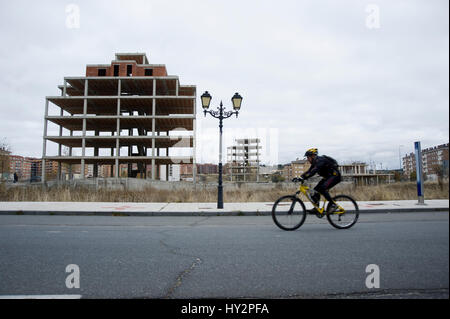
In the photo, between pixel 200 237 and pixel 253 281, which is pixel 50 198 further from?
pixel 253 281

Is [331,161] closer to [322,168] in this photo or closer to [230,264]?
[322,168]

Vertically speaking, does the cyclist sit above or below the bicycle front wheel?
above

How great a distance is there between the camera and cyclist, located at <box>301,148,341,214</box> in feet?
19.8

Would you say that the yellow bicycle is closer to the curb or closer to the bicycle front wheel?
the bicycle front wheel

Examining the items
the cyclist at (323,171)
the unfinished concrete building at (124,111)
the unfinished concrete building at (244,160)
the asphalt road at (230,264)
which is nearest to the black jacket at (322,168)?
the cyclist at (323,171)

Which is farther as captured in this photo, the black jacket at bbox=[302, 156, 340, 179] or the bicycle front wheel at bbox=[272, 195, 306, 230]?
the bicycle front wheel at bbox=[272, 195, 306, 230]

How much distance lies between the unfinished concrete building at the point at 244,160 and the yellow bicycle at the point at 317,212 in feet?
292

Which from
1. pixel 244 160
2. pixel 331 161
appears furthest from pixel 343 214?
→ pixel 244 160

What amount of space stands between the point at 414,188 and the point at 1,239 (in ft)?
64.3

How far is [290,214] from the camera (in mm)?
6312

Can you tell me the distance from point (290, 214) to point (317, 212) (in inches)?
23.2

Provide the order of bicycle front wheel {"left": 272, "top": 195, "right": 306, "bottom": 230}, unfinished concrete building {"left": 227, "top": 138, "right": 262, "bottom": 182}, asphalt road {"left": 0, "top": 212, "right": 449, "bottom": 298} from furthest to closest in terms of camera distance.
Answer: unfinished concrete building {"left": 227, "top": 138, "right": 262, "bottom": 182}, bicycle front wheel {"left": 272, "top": 195, "right": 306, "bottom": 230}, asphalt road {"left": 0, "top": 212, "right": 449, "bottom": 298}

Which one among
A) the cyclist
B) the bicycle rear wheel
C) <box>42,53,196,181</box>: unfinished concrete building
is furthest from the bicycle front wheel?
<box>42,53,196,181</box>: unfinished concrete building
